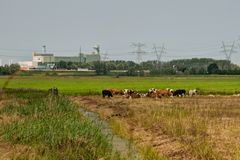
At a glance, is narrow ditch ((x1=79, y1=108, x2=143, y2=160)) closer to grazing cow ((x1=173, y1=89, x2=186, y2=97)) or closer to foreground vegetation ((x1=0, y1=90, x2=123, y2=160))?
foreground vegetation ((x1=0, y1=90, x2=123, y2=160))

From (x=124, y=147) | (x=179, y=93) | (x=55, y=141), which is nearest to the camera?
(x=55, y=141)

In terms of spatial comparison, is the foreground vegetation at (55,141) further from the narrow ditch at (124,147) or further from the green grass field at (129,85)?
the green grass field at (129,85)

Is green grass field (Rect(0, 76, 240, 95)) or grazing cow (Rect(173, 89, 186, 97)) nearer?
grazing cow (Rect(173, 89, 186, 97))

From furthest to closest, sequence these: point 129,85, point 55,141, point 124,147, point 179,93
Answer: point 129,85 → point 179,93 → point 124,147 → point 55,141

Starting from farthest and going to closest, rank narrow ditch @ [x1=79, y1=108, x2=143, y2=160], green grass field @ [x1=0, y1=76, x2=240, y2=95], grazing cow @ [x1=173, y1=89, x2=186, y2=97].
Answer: green grass field @ [x1=0, y1=76, x2=240, y2=95] < grazing cow @ [x1=173, y1=89, x2=186, y2=97] < narrow ditch @ [x1=79, y1=108, x2=143, y2=160]

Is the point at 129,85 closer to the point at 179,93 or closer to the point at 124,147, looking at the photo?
the point at 179,93

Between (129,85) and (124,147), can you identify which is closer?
(124,147)

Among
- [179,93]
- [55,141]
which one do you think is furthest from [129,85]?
[55,141]

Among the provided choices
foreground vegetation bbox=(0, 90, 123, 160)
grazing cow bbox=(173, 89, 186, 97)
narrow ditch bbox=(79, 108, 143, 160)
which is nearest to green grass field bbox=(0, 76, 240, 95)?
grazing cow bbox=(173, 89, 186, 97)

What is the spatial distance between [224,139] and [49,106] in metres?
12.6

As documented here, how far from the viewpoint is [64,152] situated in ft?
41.8

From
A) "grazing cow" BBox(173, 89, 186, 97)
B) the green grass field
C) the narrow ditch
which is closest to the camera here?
the narrow ditch

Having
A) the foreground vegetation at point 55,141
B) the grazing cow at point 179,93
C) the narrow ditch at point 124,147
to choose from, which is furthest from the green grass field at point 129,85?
the foreground vegetation at point 55,141

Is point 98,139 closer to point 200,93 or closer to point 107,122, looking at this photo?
point 107,122
